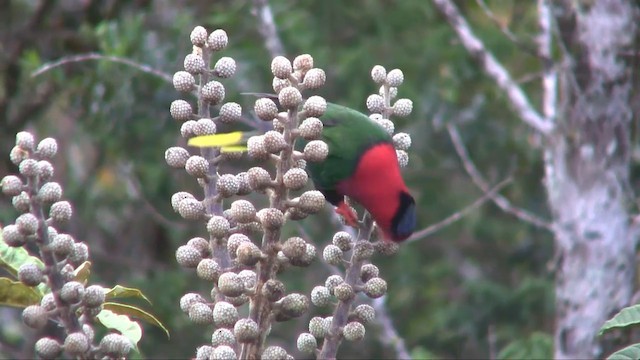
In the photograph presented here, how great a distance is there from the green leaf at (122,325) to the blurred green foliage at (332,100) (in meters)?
2.76

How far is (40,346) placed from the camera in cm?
138

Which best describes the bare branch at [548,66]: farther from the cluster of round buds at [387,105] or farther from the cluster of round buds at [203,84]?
the cluster of round buds at [203,84]

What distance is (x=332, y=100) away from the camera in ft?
19.2

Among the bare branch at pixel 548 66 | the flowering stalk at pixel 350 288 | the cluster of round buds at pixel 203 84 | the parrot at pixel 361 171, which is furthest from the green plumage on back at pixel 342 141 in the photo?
the bare branch at pixel 548 66

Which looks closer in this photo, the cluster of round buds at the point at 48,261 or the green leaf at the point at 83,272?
the cluster of round buds at the point at 48,261

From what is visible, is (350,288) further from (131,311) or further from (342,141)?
(342,141)

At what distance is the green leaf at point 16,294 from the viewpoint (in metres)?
1.69

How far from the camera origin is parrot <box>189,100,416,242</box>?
2.29 meters

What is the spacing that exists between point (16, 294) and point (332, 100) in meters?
4.25

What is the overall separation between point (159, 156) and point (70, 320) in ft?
13.6

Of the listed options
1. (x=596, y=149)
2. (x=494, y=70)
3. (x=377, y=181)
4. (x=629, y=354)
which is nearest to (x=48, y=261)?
(x=629, y=354)

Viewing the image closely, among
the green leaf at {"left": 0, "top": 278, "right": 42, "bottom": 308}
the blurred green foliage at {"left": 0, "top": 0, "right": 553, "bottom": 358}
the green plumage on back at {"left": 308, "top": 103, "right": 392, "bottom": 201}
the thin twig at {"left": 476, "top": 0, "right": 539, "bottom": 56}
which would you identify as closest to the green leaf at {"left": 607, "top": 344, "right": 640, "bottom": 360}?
the green plumage on back at {"left": 308, "top": 103, "right": 392, "bottom": 201}

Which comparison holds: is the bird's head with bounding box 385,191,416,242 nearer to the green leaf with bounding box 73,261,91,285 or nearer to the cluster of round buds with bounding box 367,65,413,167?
the cluster of round buds with bounding box 367,65,413,167

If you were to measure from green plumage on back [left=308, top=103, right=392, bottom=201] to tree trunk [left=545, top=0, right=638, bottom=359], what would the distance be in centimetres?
124
